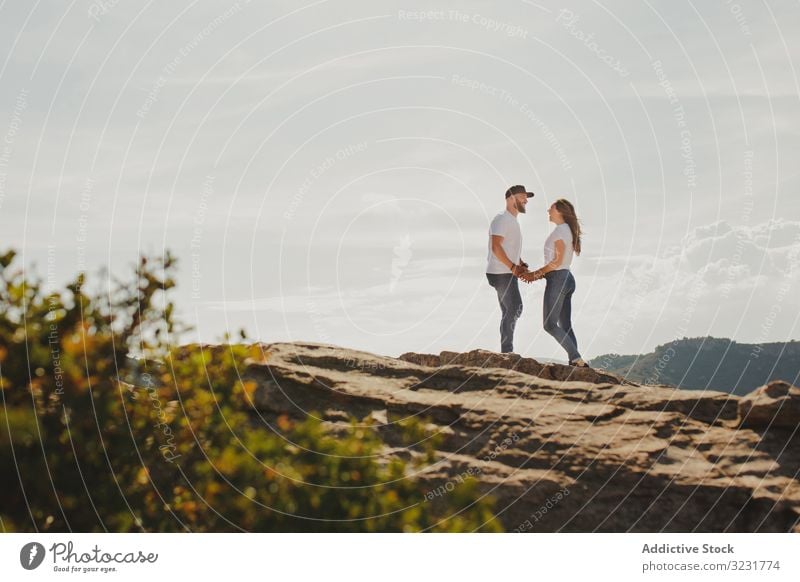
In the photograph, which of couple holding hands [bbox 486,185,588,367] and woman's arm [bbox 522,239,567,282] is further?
woman's arm [bbox 522,239,567,282]

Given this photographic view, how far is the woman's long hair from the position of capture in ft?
56.3

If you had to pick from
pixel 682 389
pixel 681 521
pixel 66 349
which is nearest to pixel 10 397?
pixel 66 349

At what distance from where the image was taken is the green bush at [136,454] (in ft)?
21.3

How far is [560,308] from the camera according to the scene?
16797 mm

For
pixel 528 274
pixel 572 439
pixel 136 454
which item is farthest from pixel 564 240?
pixel 136 454

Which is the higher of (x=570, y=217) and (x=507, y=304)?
(x=570, y=217)

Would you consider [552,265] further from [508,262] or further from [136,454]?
[136,454]

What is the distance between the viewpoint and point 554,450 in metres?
10.7

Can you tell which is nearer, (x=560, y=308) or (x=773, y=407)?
(x=773, y=407)

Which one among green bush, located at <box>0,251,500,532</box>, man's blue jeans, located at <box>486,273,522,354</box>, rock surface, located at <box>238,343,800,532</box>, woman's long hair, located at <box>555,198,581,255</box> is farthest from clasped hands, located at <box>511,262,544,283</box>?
green bush, located at <box>0,251,500,532</box>

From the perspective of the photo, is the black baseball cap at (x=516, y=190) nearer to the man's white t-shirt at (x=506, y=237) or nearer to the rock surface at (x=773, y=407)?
the man's white t-shirt at (x=506, y=237)

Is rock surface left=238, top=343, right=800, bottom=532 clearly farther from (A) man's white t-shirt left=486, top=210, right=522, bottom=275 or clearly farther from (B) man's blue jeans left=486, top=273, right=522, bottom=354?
(A) man's white t-shirt left=486, top=210, right=522, bottom=275

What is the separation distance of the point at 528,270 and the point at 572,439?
6.89 m

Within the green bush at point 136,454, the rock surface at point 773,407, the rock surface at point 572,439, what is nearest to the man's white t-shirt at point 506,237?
the rock surface at point 572,439
